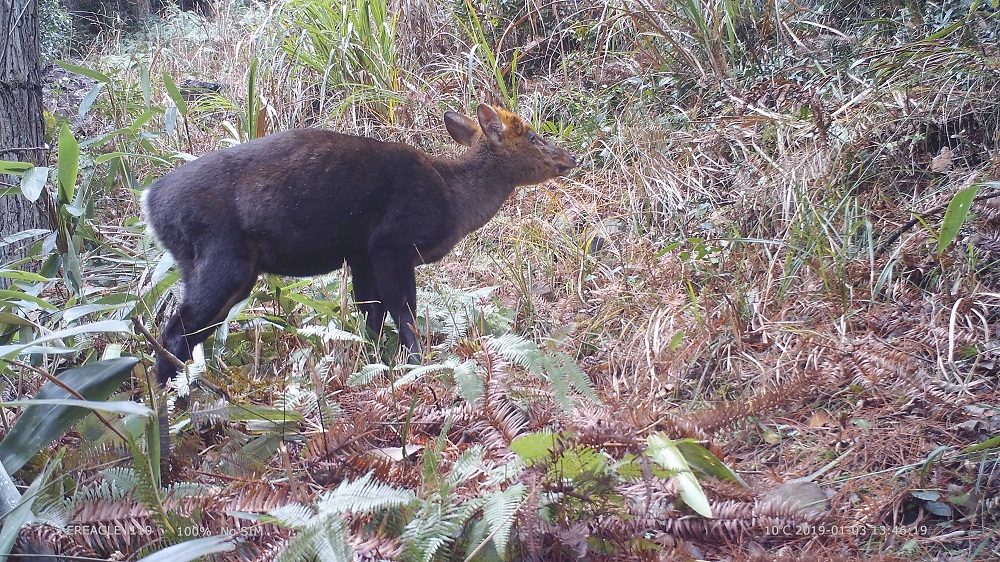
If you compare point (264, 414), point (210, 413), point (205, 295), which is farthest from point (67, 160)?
point (210, 413)

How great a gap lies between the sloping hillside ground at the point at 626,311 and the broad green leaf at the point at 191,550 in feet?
0.47

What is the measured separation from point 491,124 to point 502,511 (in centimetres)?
400

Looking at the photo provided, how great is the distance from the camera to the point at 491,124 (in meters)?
5.54

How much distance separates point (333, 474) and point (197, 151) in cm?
543

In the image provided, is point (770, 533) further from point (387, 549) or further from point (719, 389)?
point (719, 389)

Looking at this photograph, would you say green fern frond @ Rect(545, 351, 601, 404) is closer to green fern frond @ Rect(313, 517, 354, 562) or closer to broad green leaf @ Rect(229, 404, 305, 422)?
green fern frond @ Rect(313, 517, 354, 562)

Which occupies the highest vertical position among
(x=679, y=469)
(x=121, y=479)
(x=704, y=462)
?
(x=121, y=479)

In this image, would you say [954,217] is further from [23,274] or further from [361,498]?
[23,274]

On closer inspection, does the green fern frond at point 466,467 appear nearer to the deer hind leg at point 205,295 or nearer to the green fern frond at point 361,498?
the green fern frond at point 361,498

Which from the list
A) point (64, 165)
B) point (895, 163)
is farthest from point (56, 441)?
point (895, 163)

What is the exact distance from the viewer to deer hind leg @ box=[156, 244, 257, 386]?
4125 mm

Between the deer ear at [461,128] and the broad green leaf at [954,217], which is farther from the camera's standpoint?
the deer ear at [461,128]

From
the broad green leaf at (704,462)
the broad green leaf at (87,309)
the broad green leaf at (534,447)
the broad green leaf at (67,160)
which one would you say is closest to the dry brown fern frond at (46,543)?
the broad green leaf at (87,309)

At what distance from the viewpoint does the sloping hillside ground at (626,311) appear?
2043mm
